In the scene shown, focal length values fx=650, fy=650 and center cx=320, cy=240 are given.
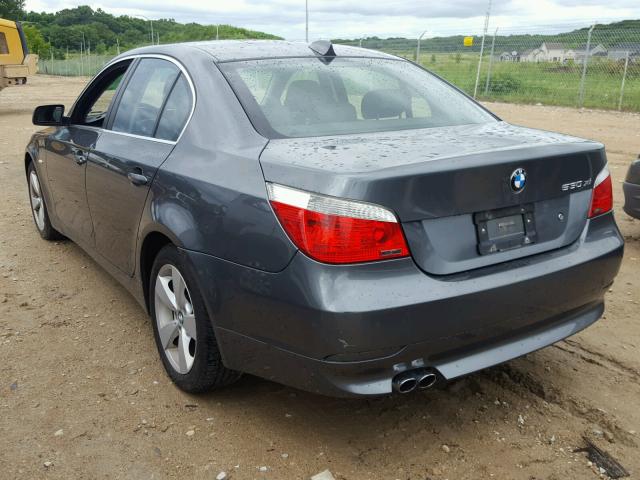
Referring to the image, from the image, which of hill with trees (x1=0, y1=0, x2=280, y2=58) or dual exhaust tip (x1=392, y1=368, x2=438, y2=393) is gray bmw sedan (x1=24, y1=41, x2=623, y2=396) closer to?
dual exhaust tip (x1=392, y1=368, x2=438, y2=393)

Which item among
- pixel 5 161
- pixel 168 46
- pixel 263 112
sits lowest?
pixel 5 161

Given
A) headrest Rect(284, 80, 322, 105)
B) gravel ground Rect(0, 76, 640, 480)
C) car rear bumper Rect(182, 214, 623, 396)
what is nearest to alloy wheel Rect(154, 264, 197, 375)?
gravel ground Rect(0, 76, 640, 480)

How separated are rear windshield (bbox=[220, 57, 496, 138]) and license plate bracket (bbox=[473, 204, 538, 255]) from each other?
0.73 m

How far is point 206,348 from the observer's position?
9.04ft

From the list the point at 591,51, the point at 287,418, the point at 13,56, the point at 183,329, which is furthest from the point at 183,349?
the point at 591,51

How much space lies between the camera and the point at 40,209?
214 inches

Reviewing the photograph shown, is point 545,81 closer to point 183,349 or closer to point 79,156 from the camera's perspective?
point 79,156

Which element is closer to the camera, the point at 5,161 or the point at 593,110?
the point at 5,161

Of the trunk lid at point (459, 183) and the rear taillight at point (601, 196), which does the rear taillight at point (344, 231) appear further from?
the rear taillight at point (601, 196)

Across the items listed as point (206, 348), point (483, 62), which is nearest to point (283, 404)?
point (206, 348)

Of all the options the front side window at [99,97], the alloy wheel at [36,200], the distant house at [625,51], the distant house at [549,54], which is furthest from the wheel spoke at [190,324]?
the distant house at [549,54]

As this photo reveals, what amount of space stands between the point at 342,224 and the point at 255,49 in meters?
1.56

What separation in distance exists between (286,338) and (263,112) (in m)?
1.01

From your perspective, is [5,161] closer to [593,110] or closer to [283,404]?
[283,404]
